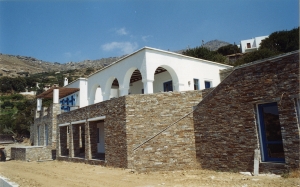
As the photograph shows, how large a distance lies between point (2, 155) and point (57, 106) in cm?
627

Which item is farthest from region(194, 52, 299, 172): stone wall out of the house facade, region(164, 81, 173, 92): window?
region(164, 81, 173, 92): window

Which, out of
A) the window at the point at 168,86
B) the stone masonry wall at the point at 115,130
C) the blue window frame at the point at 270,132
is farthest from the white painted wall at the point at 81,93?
the blue window frame at the point at 270,132

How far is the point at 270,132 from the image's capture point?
10266 millimetres

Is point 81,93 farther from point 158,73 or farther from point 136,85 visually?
point 158,73

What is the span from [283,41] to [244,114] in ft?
130

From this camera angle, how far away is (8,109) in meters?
49.2

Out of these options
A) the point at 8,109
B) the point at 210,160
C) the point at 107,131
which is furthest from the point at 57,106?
the point at 8,109

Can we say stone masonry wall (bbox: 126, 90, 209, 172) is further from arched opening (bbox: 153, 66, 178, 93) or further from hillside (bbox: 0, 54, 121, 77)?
hillside (bbox: 0, 54, 121, 77)

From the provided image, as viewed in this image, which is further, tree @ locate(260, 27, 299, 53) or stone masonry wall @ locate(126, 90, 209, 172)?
tree @ locate(260, 27, 299, 53)

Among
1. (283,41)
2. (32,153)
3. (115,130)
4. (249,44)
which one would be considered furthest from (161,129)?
(249,44)

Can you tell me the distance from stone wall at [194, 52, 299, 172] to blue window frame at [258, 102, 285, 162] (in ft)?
0.78

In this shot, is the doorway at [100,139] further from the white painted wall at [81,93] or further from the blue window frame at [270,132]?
the blue window frame at [270,132]

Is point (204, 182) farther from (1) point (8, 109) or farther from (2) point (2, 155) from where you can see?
(1) point (8, 109)

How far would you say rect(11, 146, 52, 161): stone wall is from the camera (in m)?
21.0
